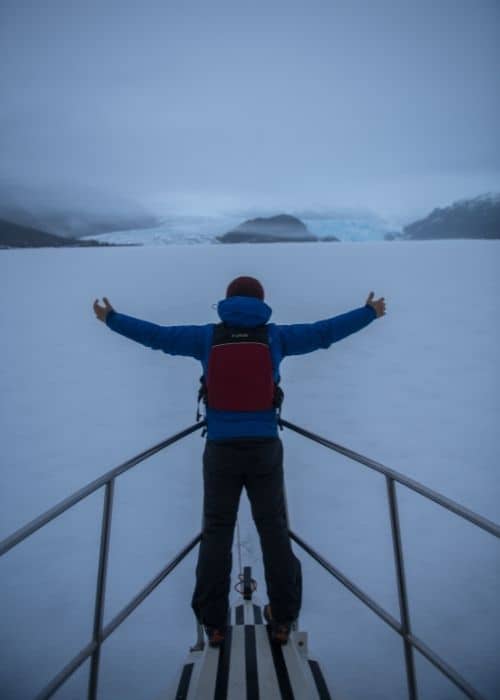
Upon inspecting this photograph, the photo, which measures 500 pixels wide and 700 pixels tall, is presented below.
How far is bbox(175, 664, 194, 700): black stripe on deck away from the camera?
1.61m

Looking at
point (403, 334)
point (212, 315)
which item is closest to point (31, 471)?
point (212, 315)

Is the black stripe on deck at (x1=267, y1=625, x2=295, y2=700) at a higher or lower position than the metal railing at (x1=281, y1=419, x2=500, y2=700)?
lower

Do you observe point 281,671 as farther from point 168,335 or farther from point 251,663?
point 168,335

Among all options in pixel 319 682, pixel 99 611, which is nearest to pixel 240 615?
pixel 319 682

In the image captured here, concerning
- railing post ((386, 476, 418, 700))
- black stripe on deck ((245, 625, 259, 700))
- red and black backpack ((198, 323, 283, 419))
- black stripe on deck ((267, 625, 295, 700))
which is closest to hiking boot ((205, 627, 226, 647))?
black stripe on deck ((245, 625, 259, 700))

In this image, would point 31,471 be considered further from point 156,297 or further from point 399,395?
point 156,297

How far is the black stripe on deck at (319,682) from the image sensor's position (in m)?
1.64

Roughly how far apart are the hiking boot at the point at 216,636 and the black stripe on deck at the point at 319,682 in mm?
425

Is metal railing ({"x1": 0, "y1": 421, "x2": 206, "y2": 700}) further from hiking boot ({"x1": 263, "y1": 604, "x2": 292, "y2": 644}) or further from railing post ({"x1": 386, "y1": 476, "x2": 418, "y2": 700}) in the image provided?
railing post ({"x1": 386, "y1": 476, "x2": 418, "y2": 700})

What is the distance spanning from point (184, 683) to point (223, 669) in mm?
175

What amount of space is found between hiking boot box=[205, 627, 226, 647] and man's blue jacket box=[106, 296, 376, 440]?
836 millimetres

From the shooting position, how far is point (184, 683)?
1.68 metres

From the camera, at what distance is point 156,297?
1478cm

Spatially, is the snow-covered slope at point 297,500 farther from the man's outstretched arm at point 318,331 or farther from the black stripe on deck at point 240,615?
the man's outstretched arm at point 318,331
